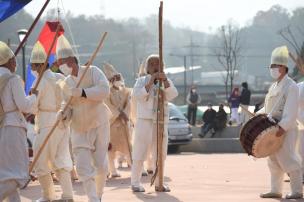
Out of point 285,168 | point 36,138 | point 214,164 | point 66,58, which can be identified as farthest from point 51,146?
point 214,164

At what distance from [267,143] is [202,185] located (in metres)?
2.70

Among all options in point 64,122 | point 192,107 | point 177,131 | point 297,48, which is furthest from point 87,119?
point 297,48

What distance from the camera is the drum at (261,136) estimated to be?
1228 cm

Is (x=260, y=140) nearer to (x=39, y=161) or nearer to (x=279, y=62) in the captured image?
(x=279, y=62)

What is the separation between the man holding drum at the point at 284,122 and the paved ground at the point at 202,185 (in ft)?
1.54

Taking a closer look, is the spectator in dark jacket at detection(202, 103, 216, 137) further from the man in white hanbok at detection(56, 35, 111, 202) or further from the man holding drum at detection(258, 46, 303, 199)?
the man in white hanbok at detection(56, 35, 111, 202)

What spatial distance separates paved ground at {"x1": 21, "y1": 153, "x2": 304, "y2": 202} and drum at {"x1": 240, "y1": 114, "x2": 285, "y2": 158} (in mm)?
675

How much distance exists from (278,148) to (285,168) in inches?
11.3

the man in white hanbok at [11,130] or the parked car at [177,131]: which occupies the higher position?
the man in white hanbok at [11,130]

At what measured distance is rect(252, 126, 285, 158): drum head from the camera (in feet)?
40.2

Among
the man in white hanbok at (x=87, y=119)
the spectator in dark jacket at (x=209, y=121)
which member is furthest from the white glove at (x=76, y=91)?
the spectator in dark jacket at (x=209, y=121)

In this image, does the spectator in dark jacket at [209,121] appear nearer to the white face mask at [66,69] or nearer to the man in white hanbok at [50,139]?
the man in white hanbok at [50,139]

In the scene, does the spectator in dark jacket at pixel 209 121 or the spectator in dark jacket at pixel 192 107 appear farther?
the spectator in dark jacket at pixel 192 107

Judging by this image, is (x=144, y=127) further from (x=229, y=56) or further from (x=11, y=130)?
(x=229, y=56)
